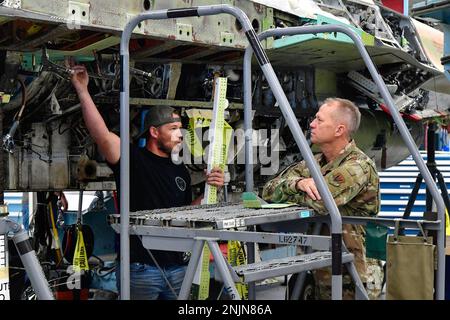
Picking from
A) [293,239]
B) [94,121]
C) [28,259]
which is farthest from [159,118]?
[28,259]

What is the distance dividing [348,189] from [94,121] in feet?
4.82

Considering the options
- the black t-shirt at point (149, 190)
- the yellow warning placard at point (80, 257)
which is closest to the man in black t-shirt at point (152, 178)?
the black t-shirt at point (149, 190)

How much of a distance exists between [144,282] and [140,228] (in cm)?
95

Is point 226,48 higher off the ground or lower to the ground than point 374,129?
higher

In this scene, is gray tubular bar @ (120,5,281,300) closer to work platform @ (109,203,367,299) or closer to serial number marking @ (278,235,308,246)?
work platform @ (109,203,367,299)

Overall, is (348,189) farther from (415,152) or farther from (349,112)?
(349,112)

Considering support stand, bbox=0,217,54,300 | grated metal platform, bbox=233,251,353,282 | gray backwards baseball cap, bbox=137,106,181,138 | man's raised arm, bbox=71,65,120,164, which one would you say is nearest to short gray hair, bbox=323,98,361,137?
grated metal platform, bbox=233,251,353,282

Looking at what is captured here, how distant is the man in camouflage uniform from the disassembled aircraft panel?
1.43 m

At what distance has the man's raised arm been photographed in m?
3.86

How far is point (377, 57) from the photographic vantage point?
7.06 m

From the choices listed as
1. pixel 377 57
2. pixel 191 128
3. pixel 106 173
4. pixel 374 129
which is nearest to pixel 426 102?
pixel 374 129

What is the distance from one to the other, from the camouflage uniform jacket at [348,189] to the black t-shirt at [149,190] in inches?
27.4

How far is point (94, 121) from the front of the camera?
3875mm
